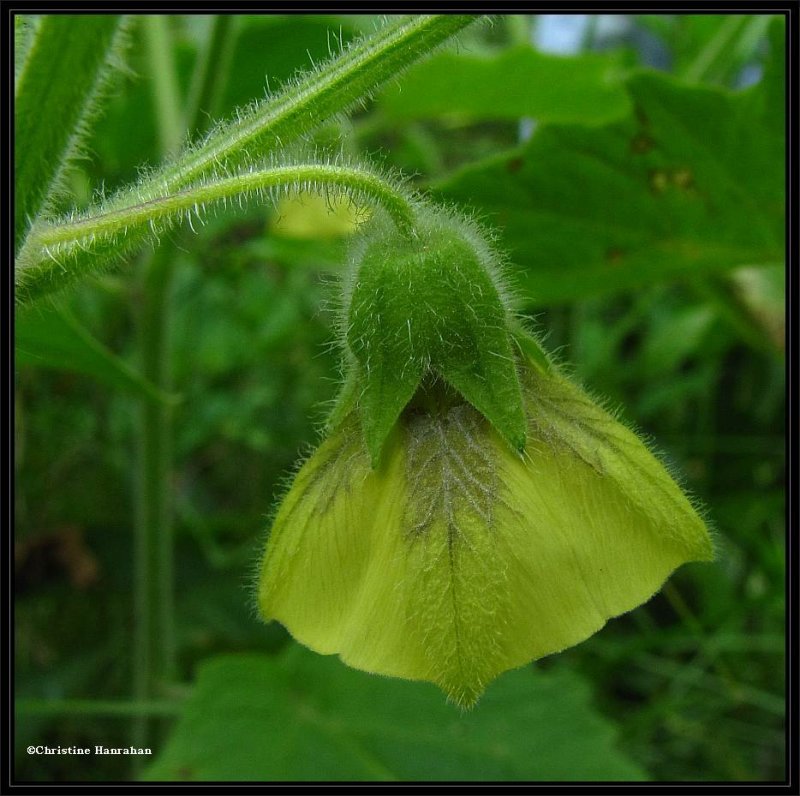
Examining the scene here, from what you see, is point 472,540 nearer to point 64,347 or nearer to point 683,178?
point 64,347

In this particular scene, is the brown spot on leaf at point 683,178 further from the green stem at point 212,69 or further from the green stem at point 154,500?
the green stem at point 154,500

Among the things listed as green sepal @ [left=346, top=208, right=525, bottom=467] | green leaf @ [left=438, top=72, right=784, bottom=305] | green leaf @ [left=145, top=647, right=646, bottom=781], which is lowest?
green leaf @ [left=145, top=647, right=646, bottom=781]

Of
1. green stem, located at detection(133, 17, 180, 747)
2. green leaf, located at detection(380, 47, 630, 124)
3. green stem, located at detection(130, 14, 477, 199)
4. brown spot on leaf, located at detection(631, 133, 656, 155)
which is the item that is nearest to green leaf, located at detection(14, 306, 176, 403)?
green stem, located at detection(130, 14, 477, 199)

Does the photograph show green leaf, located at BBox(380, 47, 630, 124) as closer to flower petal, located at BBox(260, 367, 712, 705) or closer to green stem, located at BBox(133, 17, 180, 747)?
green stem, located at BBox(133, 17, 180, 747)

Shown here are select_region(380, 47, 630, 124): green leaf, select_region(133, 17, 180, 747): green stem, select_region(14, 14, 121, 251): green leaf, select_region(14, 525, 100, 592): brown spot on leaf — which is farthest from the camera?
select_region(14, 525, 100, 592): brown spot on leaf

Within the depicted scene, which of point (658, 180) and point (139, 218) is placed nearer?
point (139, 218)

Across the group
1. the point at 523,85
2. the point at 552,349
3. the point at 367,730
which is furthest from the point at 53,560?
the point at 523,85

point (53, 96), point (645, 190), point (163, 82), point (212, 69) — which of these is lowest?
point (53, 96)
